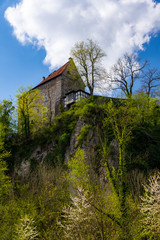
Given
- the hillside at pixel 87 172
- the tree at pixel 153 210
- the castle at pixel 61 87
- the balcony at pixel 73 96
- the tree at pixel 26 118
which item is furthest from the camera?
the castle at pixel 61 87

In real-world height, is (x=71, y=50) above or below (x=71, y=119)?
above

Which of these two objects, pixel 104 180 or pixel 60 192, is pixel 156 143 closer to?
pixel 104 180

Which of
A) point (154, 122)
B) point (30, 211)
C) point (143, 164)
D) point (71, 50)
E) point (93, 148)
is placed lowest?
point (30, 211)

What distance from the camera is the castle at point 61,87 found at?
2937cm

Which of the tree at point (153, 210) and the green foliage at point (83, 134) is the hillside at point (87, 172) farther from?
the tree at point (153, 210)

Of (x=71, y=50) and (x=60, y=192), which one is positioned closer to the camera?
(x=60, y=192)

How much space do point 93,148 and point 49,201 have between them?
6.62 metres

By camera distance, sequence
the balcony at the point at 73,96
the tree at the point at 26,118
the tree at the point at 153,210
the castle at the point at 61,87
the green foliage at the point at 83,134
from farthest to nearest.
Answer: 1. the castle at the point at 61,87
2. the balcony at the point at 73,96
3. the tree at the point at 26,118
4. the green foliage at the point at 83,134
5. the tree at the point at 153,210

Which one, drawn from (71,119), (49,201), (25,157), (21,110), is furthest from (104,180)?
(21,110)

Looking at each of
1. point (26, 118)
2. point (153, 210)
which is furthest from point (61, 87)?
point (153, 210)

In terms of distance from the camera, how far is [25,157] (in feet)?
75.5

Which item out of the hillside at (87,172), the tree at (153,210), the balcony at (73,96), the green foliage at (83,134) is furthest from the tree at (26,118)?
the tree at (153,210)

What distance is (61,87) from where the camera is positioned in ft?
98.5

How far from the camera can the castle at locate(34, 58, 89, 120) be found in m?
29.4
